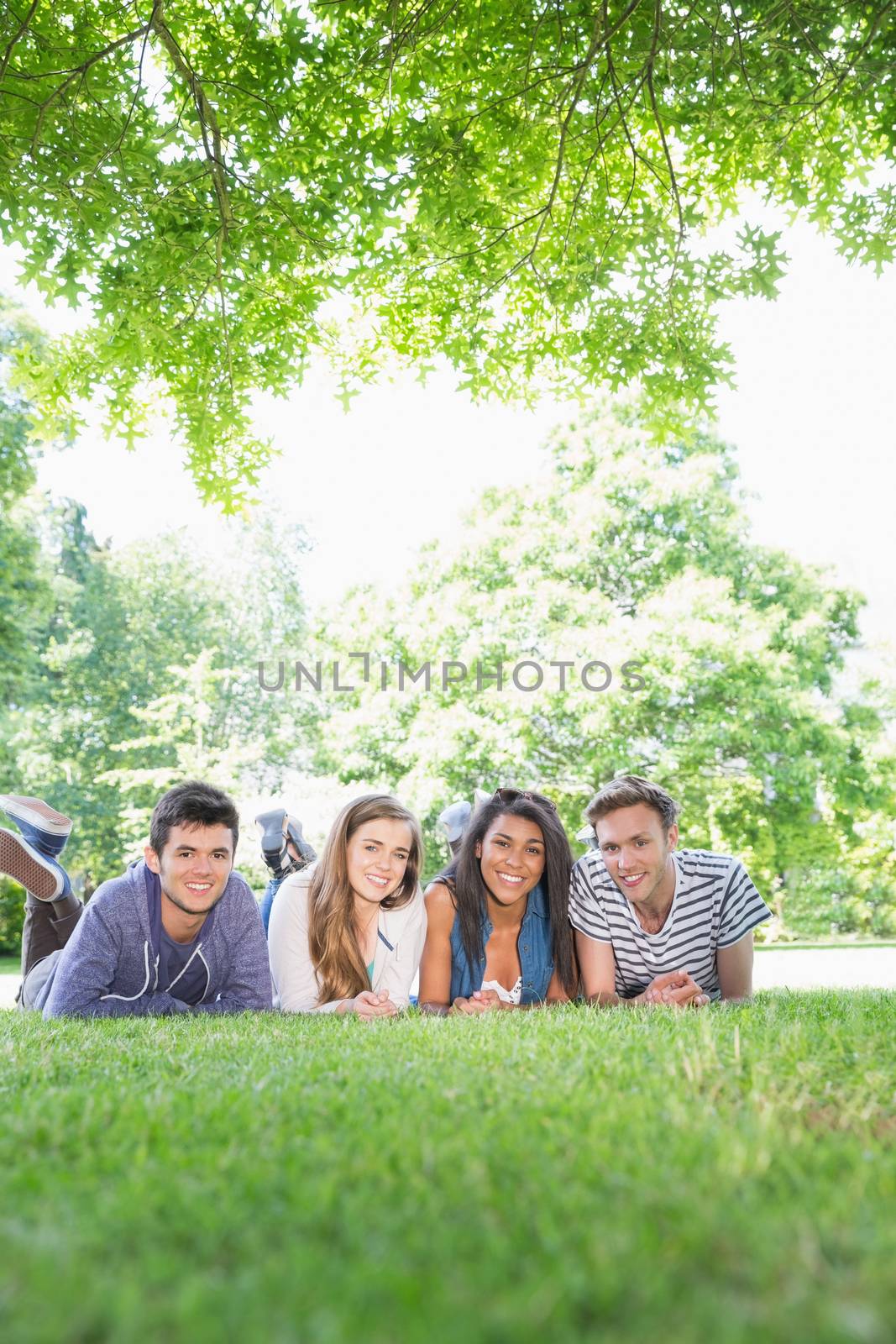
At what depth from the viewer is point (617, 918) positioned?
19.6ft

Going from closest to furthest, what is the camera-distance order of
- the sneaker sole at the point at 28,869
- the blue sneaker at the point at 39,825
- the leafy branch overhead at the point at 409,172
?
1. the leafy branch overhead at the point at 409,172
2. the sneaker sole at the point at 28,869
3. the blue sneaker at the point at 39,825

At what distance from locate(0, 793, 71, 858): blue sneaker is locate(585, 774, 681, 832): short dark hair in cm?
433

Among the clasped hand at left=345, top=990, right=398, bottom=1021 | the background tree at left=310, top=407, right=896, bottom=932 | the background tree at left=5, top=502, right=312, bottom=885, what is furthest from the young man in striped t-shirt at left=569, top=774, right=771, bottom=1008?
the background tree at left=5, top=502, right=312, bottom=885

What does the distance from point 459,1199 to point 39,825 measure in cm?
700

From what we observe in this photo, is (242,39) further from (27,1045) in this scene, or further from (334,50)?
(27,1045)

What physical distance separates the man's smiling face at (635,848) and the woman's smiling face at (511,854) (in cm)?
42

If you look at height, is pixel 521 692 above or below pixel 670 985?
above

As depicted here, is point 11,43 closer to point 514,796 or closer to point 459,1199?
point 514,796

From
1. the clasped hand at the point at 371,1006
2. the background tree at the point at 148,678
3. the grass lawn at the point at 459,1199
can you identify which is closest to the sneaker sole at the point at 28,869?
the clasped hand at the point at 371,1006

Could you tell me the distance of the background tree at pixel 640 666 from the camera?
24.1 meters

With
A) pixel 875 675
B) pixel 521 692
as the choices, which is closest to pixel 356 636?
pixel 521 692

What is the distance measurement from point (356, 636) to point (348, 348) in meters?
20.2

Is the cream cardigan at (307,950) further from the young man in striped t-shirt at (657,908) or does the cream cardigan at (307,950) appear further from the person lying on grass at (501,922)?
the young man in striped t-shirt at (657,908)

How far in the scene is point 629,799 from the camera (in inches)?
225
